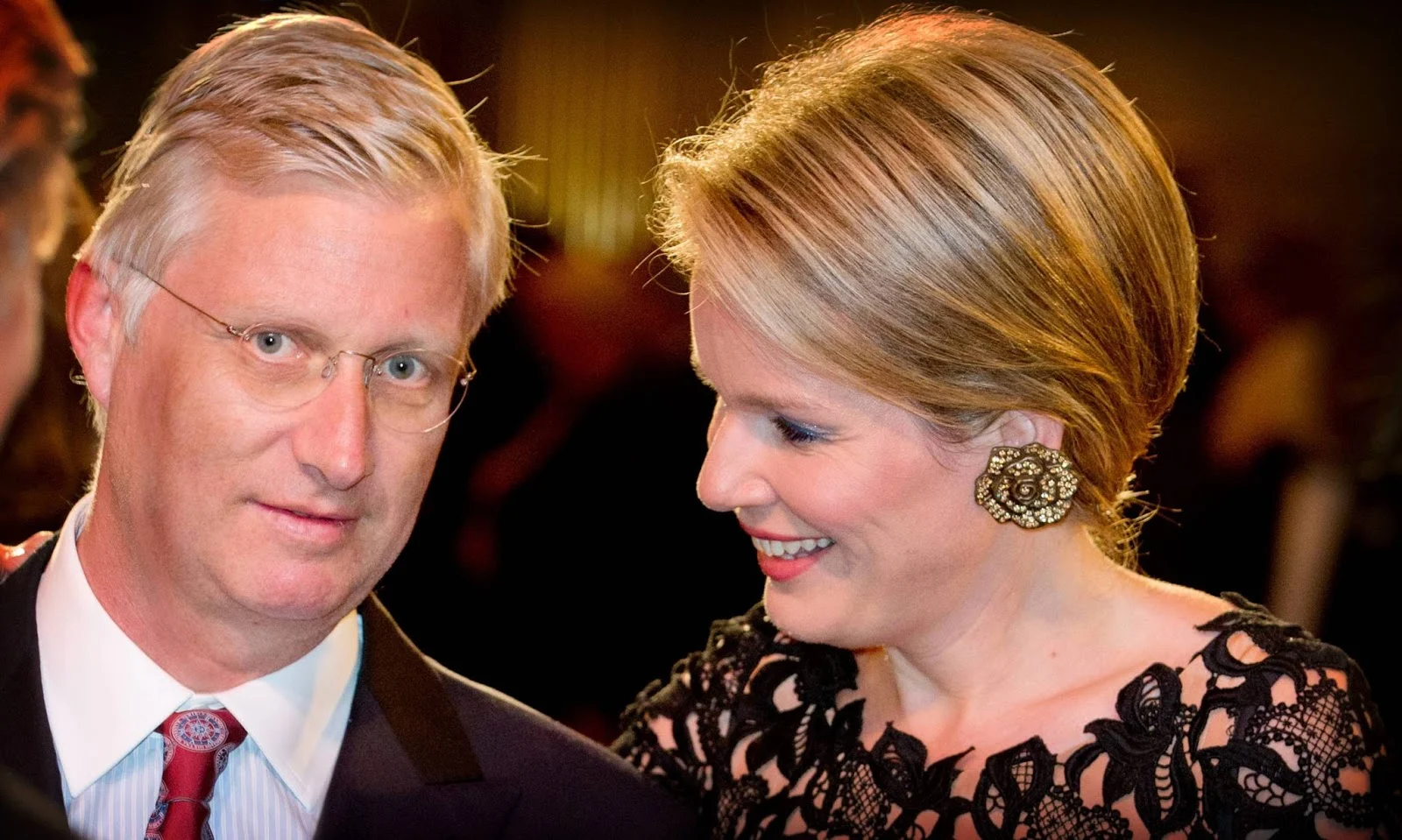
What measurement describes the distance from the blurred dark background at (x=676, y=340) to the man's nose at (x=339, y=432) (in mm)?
1085

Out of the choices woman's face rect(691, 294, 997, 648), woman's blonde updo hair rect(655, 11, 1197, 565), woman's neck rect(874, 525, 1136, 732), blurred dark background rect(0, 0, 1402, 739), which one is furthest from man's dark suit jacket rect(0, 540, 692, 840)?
blurred dark background rect(0, 0, 1402, 739)

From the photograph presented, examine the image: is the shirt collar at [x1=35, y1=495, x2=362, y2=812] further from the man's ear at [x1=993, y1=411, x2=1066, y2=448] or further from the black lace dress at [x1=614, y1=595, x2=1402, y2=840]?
the man's ear at [x1=993, y1=411, x2=1066, y2=448]

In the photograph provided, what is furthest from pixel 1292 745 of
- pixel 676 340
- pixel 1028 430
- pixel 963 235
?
pixel 676 340

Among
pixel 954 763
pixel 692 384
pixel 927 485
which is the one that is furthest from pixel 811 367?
pixel 692 384

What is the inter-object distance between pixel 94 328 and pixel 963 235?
127cm

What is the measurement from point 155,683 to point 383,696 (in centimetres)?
34

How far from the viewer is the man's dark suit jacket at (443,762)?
2.15m

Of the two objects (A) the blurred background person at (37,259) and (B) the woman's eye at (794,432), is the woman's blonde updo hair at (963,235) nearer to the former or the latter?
(B) the woman's eye at (794,432)

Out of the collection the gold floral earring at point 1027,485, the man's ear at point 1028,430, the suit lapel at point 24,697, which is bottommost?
the suit lapel at point 24,697

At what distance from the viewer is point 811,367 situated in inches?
86.5

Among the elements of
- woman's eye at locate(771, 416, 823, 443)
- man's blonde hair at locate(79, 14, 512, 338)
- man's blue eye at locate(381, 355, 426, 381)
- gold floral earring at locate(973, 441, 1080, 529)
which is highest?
man's blonde hair at locate(79, 14, 512, 338)

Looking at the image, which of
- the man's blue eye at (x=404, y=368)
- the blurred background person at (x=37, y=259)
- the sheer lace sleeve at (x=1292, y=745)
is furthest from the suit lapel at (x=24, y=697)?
the sheer lace sleeve at (x=1292, y=745)

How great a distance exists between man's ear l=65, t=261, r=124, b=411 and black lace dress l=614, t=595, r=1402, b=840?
111 centimetres

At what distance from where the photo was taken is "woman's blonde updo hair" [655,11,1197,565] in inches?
85.2
